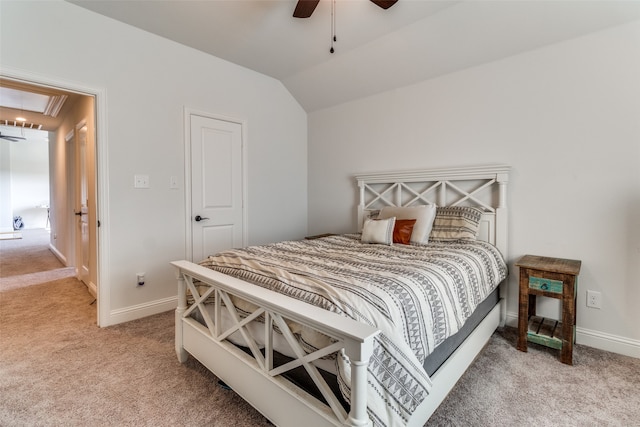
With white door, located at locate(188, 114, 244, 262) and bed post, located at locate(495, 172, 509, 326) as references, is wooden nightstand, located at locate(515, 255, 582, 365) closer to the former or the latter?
bed post, located at locate(495, 172, 509, 326)

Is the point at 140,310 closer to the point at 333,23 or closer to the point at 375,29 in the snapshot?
the point at 333,23

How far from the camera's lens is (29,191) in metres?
9.35

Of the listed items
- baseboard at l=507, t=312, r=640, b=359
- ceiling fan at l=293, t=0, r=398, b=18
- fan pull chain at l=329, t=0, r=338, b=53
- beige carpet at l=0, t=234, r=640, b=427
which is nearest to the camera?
beige carpet at l=0, t=234, r=640, b=427

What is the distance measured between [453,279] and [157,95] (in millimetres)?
3031

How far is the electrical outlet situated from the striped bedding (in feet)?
2.07

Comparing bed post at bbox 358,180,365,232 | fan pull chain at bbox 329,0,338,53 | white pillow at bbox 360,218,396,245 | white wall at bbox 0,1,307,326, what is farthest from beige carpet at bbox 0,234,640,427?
fan pull chain at bbox 329,0,338,53

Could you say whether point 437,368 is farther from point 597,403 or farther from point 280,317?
point 597,403

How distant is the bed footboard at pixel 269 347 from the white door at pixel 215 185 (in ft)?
4.50

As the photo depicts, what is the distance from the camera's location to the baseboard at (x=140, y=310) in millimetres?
2737

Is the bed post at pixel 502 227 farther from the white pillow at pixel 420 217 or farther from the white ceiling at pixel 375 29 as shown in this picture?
the white ceiling at pixel 375 29

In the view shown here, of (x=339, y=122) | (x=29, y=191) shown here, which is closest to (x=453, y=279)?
(x=339, y=122)

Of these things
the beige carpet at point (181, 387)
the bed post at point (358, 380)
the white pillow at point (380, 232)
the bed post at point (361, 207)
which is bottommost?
the beige carpet at point (181, 387)

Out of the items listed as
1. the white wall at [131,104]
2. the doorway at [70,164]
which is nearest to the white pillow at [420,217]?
the white wall at [131,104]

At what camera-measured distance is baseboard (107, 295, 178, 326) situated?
2737 millimetres
